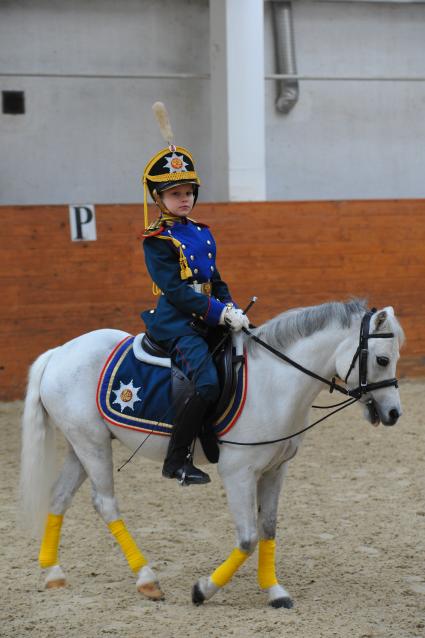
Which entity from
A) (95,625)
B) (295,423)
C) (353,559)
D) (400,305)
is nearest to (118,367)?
(295,423)

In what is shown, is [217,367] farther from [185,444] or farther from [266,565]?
[266,565]

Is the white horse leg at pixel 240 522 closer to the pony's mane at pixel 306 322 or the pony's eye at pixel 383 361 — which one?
the pony's mane at pixel 306 322

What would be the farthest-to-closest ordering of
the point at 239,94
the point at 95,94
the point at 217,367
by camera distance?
the point at 95,94
the point at 239,94
the point at 217,367

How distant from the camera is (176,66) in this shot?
10.2 metres

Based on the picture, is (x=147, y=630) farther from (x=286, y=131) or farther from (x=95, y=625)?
(x=286, y=131)

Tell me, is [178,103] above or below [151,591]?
above

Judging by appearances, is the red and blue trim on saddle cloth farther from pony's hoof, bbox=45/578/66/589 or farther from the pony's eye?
pony's hoof, bbox=45/578/66/589

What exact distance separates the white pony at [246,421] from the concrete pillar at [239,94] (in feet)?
17.6

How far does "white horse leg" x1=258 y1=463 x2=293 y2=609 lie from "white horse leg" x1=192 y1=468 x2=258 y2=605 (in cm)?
18

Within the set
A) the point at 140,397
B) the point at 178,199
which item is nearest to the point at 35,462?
the point at 140,397

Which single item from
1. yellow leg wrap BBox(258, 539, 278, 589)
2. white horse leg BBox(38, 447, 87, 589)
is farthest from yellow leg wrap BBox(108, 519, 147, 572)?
yellow leg wrap BBox(258, 539, 278, 589)

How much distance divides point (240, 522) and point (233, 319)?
0.80 metres

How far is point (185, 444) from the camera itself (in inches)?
148

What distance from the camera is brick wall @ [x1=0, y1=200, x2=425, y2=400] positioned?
8234 mm
